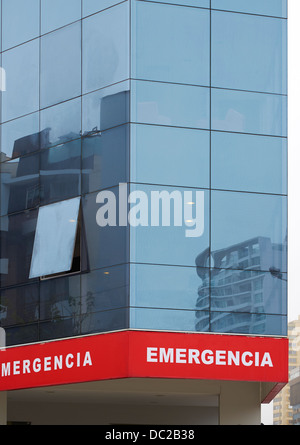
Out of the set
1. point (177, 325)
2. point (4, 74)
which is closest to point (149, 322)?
point (177, 325)

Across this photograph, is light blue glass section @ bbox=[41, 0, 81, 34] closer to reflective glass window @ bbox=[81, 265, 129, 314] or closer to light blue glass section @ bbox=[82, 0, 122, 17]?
light blue glass section @ bbox=[82, 0, 122, 17]

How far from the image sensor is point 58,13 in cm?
2558

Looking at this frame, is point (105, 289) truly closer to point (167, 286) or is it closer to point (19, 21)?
point (167, 286)

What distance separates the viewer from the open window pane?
2419 cm

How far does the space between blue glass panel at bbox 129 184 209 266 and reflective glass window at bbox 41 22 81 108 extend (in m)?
3.76

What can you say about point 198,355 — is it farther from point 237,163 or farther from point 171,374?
point 237,163

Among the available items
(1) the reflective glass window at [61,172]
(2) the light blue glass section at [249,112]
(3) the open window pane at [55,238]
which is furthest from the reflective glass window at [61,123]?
(2) the light blue glass section at [249,112]

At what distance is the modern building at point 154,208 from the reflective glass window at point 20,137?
74 mm

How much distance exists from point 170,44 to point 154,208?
14.1 ft

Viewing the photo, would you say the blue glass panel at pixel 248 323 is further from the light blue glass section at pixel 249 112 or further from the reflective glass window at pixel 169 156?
the light blue glass section at pixel 249 112

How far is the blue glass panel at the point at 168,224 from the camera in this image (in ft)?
75.3

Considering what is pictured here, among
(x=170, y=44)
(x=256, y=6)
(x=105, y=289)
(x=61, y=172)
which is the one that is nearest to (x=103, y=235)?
(x=105, y=289)
